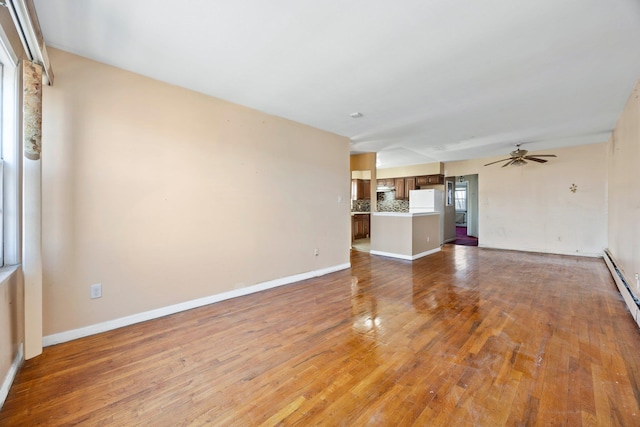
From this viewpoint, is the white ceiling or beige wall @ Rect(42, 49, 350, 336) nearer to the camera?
the white ceiling

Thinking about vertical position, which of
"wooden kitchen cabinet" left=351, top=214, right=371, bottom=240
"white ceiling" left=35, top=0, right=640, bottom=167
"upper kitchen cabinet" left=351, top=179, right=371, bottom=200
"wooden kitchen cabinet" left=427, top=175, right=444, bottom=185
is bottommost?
"wooden kitchen cabinet" left=351, top=214, right=371, bottom=240

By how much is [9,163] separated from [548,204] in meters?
8.55

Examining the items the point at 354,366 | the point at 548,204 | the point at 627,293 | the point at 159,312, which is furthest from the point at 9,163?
the point at 548,204

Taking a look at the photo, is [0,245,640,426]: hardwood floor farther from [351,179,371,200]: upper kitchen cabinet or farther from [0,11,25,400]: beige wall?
[351,179,371,200]: upper kitchen cabinet

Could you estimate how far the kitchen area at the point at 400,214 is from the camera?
18.3 ft

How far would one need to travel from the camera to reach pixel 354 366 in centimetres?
187

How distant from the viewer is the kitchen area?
5.59m

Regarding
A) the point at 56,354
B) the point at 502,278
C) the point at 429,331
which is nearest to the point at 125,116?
the point at 56,354

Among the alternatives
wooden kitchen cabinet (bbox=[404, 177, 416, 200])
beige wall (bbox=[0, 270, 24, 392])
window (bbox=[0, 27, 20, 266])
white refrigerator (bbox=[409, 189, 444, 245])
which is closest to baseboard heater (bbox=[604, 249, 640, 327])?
white refrigerator (bbox=[409, 189, 444, 245])

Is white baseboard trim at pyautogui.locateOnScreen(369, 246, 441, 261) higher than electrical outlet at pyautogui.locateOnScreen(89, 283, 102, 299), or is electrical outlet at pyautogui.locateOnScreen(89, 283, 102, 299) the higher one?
electrical outlet at pyautogui.locateOnScreen(89, 283, 102, 299)

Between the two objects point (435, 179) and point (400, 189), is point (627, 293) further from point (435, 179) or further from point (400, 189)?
point (400, 189)

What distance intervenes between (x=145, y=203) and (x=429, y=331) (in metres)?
2.97

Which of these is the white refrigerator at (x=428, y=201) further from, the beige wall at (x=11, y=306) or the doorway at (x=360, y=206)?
the beige wall at (x=11, y=306)

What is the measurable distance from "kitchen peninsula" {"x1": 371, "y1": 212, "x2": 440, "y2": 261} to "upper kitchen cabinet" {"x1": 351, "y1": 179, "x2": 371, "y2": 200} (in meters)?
2.15
